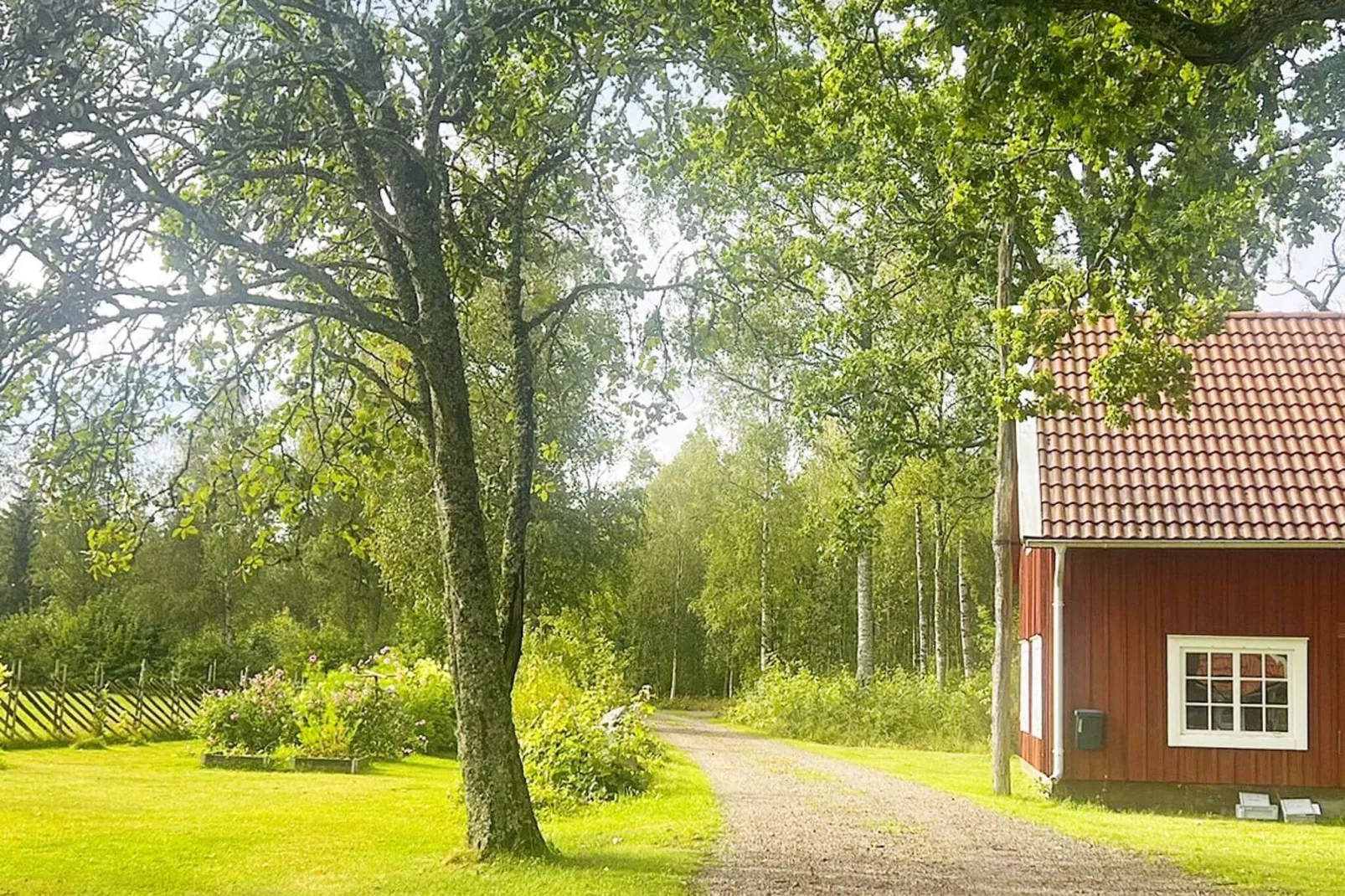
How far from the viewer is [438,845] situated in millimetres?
11805

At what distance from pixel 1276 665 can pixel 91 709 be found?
57.6ft

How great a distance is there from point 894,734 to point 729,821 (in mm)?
15118

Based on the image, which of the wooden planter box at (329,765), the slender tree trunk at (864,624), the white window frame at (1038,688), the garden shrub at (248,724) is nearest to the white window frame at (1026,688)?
the white window frame at (1038,688)

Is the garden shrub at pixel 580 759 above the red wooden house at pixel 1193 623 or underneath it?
underneath

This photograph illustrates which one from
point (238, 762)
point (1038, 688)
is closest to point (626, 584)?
point (238, 762)

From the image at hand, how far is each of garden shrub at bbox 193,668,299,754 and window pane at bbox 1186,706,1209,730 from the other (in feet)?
39.1

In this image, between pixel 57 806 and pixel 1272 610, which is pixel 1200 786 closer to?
pixel 1272 610

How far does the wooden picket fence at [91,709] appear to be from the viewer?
20766 mm

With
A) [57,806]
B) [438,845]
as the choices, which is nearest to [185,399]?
[438,845]

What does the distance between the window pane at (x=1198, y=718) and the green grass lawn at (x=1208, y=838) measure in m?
1.07

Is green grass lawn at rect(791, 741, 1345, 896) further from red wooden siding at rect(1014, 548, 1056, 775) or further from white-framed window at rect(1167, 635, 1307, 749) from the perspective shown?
white-framed window at rect(1167, 635, 1307, 749)

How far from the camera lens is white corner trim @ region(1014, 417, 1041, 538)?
53.3 feet

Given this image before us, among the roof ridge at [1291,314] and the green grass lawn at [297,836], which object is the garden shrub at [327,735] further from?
the roof ridge at [1291,314]

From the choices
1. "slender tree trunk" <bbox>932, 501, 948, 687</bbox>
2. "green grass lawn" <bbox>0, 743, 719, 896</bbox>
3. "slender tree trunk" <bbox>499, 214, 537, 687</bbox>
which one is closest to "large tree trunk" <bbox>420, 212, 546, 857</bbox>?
"green grass lawn" <bbox>0, 743, 719, 896</bbox>
